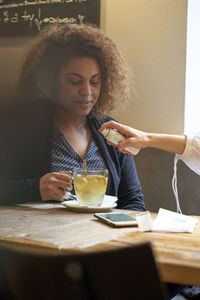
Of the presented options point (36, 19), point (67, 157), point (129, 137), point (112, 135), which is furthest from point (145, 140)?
point (36, 19)

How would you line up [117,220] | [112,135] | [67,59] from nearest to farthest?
[117,220], [112,135], [67,59]

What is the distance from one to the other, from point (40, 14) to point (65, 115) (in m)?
0.87

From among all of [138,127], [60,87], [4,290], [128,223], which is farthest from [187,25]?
[4,290]

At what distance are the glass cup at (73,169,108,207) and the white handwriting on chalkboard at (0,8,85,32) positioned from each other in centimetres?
133

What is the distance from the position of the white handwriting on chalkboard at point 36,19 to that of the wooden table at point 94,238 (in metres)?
1.50

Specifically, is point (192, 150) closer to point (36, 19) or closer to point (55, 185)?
point (55, 185)

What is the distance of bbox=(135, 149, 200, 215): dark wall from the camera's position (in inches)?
76.5

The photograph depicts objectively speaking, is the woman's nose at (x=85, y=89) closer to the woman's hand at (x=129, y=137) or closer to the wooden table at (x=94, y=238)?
the woman's hand at (x=129, y=137)

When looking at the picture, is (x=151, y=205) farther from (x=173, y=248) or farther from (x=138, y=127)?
(x=173, y=248)

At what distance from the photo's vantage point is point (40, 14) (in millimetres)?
2406

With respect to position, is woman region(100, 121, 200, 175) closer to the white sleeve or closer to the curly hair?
the white sleeve

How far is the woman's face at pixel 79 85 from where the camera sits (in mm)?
1838

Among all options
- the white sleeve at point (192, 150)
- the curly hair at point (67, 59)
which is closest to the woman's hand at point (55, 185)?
the white sleeve at point (192, 150)

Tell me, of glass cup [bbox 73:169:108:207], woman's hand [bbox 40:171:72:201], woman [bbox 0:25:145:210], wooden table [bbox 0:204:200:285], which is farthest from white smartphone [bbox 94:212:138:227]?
woman [bbox 0:25:145:210]
